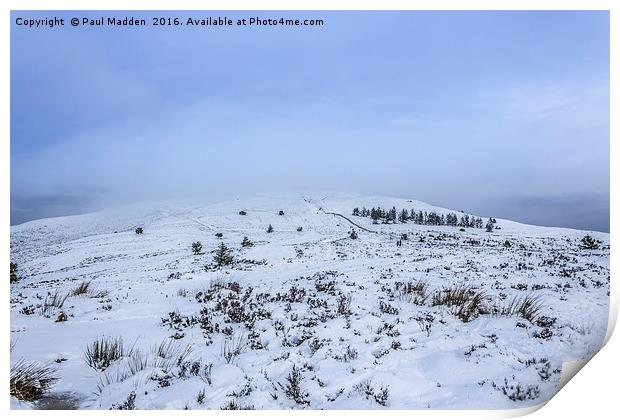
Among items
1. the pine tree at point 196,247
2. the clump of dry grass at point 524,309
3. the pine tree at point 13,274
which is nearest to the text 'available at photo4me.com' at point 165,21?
the pine tree at point 13,274

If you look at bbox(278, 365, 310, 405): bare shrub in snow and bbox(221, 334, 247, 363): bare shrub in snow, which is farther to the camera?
bbox(221, 334, 247, 363): bare shrub in snow

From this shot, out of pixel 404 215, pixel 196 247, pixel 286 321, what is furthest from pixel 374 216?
pixel 286 321

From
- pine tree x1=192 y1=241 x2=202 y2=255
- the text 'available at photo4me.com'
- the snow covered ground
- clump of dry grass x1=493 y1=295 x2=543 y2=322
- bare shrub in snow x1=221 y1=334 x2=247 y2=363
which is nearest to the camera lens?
the snow covered ground

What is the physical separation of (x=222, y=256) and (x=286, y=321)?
553 cm

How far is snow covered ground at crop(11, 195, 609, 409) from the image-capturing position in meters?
4.29

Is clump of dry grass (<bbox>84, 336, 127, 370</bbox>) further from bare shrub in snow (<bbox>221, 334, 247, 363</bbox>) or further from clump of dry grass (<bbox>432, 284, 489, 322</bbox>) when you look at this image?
clump of dry grass (<bbox>432, 284, 489, 322</bbox>)

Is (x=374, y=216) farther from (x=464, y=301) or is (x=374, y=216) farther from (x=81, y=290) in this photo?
(x=81, y=290)

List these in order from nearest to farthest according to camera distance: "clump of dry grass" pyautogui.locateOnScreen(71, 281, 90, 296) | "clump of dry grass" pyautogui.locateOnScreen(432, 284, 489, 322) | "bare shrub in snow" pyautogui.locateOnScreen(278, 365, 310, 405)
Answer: "bare shrub in snow" pyautogui.locateOnScreen(278, 365, 310, 405) < "clump of dry grass" pyautogui.locateOnScreen(432, 284, 489, 322) < "clump of dry grass" pyautogui.locateOnScreen(71, 281, 90, 296)

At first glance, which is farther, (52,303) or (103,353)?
(52,303)

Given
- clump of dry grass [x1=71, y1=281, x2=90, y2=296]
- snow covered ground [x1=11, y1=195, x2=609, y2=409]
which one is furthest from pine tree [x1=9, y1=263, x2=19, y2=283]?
clump of dry grass [x1=71, y1=281, x2=90, y2=296]

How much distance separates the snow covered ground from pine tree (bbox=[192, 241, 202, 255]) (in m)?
0.24

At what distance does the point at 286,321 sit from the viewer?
6.09 metres
